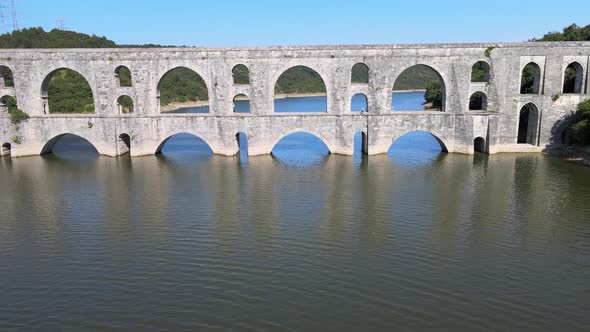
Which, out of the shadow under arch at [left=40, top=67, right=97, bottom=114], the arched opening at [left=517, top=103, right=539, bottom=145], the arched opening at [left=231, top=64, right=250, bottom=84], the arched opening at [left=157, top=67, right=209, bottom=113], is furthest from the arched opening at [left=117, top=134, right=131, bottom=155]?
the arched opening at [left=231, top=64, right=250, bottom=84]

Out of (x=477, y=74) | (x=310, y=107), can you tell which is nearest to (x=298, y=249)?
(x=477, y=74)

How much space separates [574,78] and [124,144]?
1086 inches

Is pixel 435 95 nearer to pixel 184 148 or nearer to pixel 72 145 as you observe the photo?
pixel 184 148

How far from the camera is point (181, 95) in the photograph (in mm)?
66000

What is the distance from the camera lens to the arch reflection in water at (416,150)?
2492 centimetres

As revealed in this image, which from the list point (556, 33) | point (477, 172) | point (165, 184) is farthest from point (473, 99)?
point (165, 184)

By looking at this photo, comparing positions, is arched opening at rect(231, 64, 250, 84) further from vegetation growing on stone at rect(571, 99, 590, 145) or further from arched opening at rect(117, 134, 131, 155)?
vegetation growing on stone at rect(571, 99, 590, 145)

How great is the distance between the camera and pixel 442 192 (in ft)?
60.4

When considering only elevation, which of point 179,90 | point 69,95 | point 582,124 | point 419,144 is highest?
point 179,90

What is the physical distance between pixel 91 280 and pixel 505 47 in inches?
917

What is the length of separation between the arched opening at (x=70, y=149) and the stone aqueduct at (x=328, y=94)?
1803mm

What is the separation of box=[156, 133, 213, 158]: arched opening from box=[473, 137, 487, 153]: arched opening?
1613 centimetres

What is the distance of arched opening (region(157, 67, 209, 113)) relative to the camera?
60816mm

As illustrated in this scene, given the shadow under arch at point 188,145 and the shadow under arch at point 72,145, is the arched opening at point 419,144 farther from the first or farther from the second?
the shadow under arch at point 72,145
